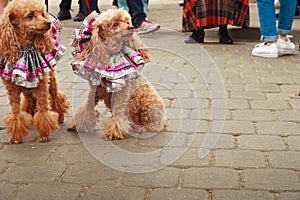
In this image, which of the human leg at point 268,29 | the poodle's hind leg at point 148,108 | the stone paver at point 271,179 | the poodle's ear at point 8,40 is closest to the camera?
the stone paver at point 271,179

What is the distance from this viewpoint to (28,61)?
149 inches

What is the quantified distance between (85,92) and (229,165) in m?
2.28

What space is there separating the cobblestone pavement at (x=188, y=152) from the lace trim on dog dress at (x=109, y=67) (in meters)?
0.48

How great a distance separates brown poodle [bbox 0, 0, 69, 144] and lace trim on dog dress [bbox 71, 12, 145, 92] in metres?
0.23

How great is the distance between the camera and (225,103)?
4906 mm

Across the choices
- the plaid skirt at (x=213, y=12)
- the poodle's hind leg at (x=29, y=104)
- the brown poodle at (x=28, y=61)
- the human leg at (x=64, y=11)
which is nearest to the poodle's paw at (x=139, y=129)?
the brown poodle at (x=28, y=61)

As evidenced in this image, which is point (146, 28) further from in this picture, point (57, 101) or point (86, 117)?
point (86, 117)

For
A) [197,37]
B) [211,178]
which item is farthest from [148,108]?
[197,37]

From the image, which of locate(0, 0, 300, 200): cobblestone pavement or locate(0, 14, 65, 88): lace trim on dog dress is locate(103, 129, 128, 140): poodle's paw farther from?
locate(0, 14, 65, 88): lace trim on dog dress

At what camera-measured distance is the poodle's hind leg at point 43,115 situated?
3891 millimetres

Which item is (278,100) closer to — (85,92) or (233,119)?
(233,119)

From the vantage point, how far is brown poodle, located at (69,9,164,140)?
150 inches

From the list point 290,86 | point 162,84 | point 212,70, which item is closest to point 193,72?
point 212,70

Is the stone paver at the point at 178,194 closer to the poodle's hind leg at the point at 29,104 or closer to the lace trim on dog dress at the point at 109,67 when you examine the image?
the lace trim on dog dress at the point at 109,67
